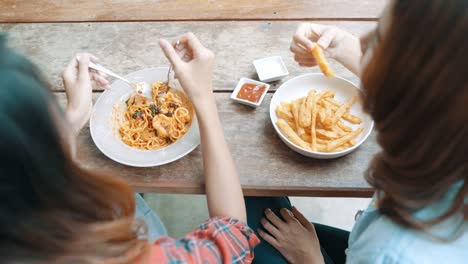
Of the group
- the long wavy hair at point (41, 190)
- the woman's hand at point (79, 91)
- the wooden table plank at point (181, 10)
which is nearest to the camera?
the long wavy hair at point (41, 190)

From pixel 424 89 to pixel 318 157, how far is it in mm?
493

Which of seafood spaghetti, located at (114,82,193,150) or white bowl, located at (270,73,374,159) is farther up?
white bowl, located at (270,73,374,159)

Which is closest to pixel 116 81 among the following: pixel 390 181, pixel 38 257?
pixel 38 257

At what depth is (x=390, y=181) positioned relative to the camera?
2.34 feet

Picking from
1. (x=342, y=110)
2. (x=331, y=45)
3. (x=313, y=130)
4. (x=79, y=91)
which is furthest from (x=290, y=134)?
(x=79, y=91)

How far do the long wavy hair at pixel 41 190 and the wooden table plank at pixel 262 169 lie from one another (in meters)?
0.39

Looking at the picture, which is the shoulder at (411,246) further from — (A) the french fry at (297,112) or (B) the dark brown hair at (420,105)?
(A) the french fry at (297,112)

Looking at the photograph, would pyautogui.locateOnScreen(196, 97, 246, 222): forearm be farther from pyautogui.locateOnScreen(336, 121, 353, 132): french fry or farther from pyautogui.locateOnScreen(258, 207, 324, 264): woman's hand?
pyautogui.locateOnScreen(336, 121, 353, 132): french fry

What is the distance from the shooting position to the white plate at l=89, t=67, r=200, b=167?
106 cm

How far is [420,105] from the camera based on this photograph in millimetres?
576

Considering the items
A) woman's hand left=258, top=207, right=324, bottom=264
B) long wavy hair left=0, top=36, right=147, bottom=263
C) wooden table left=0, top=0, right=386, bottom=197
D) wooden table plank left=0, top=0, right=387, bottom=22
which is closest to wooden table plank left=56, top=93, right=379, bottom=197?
wooden table left=0, top=0, right=386, bottom=197

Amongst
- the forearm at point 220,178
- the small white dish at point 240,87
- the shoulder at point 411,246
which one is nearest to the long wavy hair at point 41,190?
the forearm at point 220,178

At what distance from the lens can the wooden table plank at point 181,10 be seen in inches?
55.0

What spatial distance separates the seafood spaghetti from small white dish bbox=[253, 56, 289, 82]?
25 cm
